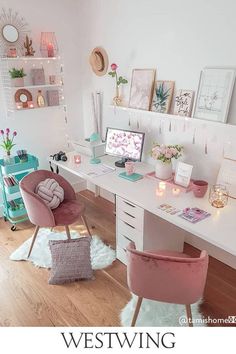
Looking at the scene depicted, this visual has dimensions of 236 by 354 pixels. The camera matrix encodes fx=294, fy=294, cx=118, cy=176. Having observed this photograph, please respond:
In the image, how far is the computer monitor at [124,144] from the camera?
107 inches

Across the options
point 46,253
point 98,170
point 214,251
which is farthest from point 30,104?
point 214,251

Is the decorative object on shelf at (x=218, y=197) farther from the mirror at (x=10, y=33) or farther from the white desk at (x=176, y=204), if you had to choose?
the mirror at (x=10, y=33)

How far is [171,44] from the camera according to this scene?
7.87 feet

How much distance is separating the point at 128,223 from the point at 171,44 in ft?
4.91

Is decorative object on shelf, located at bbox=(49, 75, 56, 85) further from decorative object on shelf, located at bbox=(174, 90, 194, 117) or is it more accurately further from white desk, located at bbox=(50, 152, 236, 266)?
decorative object on shelf, located at bbox=(174, 90, 194, 117)

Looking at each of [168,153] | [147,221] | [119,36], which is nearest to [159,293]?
[147,221]

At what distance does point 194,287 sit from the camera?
1.58m

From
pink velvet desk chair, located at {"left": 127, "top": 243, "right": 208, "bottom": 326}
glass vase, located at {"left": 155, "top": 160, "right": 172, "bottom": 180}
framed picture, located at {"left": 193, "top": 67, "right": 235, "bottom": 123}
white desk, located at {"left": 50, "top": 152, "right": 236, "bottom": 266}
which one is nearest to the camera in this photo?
pink velvet desk chair, located at {"left": 127, "top": 243, "right": 208, "bottom": 326}

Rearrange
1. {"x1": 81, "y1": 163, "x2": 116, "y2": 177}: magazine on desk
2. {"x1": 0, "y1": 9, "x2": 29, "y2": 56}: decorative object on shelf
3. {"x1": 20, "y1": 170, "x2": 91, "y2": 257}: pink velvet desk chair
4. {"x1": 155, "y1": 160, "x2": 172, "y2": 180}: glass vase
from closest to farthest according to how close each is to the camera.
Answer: {"x1": 20, "y1": 170, "x2": 91, "y2": 257}: pink velvet desk chair → {"x1": 155, "y1": 160, "x2": 172, "y2": 180}: glass vase → {"x1": 81, "y1": 163, "x2": 116, "y2": 177}: magazine on desk → {"x1": 0, "y1": 9, "x2": 29, "y2": 56}: decorative object on shelf

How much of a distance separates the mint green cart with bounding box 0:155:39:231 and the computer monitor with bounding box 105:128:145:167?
2.72 ft

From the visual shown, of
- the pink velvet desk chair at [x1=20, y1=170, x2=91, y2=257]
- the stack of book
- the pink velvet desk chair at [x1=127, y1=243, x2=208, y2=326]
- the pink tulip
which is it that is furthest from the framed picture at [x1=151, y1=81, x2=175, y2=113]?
the stack of book

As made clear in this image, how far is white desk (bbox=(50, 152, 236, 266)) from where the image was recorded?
1.73m

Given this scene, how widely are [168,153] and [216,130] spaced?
0.41 metres
